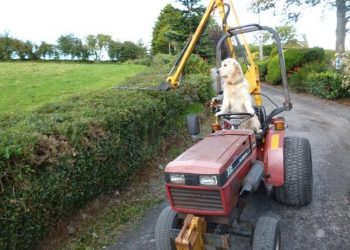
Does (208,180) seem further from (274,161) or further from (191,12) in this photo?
(191,12)

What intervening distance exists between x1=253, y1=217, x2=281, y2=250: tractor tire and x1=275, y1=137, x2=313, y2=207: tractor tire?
1217 mm

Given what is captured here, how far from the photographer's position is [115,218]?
5090 mm

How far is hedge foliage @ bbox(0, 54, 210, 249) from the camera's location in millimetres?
3596

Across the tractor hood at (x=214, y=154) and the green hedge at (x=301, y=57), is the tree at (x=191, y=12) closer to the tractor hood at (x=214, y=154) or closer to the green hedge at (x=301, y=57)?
the green hedge at (x=301, y=57)

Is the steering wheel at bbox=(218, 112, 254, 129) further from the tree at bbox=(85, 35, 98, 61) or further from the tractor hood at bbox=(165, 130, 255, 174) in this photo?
the tree at bbox=(85, 35, 98, 61)

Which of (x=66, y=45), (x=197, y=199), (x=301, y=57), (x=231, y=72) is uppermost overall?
(x=66, y=45)

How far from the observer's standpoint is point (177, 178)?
11.0ft

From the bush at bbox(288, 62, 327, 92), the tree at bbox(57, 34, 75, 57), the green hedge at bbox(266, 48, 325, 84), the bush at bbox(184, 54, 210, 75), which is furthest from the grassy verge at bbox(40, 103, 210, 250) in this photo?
the tree at bbox(57, 34, 75, 57)

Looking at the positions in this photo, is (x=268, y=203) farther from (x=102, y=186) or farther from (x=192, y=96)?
(x=192, y=96)

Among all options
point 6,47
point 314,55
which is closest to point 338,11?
point 314,55

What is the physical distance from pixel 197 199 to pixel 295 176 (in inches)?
68.5

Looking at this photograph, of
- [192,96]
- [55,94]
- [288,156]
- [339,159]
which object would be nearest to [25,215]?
[288,156]

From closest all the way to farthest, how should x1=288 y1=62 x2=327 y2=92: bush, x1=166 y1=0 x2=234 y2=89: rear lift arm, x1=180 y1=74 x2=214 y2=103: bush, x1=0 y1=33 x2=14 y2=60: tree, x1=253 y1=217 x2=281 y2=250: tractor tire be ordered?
x1=253 y1=217 x2=281 y2=250: tractor tire < x1=166 y1=0 x2=234 y2=89: rear lift arm < x1=180 y1=74 x2=214 y2=103: bush < x1=288 y1=62 x2=327 y2=92: bush < x1=0 y1=33 x2=14 y2=60: tree

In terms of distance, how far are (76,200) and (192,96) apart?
21.4 feet
